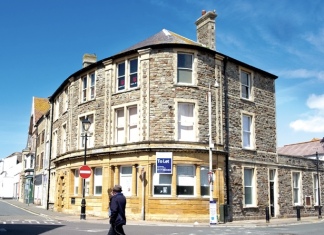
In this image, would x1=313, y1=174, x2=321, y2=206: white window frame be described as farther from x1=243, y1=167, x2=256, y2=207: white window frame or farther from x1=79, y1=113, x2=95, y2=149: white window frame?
x1=79, y1=113, x2=95, y2=149: white window frame

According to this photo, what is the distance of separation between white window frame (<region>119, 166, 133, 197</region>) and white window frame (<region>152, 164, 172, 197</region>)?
189 centimetres

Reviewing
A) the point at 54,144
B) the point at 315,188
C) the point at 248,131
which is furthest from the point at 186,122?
the point at 54,144

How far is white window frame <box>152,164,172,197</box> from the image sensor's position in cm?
2361

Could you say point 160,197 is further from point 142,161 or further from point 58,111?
point 58,111

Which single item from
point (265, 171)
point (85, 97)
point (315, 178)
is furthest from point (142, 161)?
point (315, 178)

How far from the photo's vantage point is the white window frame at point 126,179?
25000 mm

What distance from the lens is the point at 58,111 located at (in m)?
35.6

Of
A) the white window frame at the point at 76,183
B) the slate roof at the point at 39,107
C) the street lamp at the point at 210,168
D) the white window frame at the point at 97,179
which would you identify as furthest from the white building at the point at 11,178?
the street lamp at the point at 210,168

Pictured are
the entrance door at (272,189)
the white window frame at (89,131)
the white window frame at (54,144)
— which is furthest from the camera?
the white window frame at (54,144)

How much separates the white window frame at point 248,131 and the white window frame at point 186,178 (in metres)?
5.74

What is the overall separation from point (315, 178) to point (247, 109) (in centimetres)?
1081

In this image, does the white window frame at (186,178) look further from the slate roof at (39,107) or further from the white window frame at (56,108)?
the slate roof at (39,107)

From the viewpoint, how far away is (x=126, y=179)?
25.3 metres

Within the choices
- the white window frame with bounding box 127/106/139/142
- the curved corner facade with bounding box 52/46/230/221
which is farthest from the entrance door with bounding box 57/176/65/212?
the white window frame with bounding box 127/106/139/142
